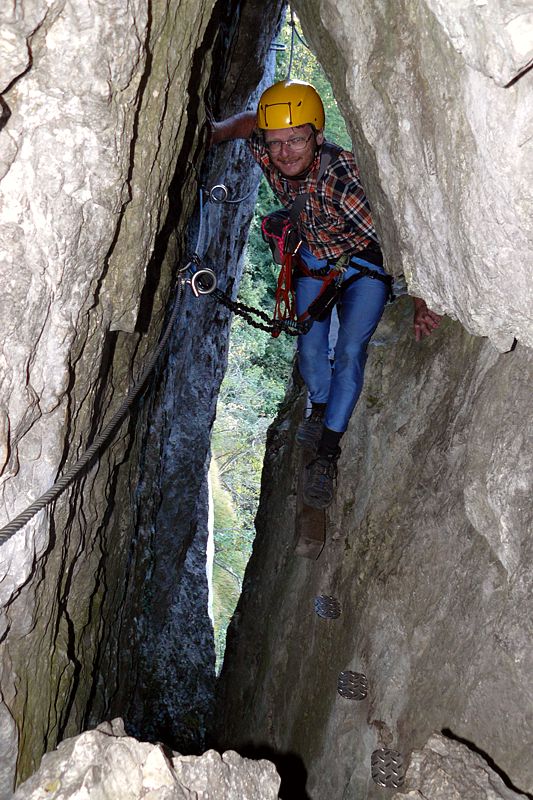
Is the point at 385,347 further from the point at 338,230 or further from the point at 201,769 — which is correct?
the point at 201,769

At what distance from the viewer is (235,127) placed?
5.03 metres

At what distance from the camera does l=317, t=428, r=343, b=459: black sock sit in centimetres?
546

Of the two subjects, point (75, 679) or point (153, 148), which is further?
point (75, 679)

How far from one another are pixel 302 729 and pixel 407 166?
14.9 ft

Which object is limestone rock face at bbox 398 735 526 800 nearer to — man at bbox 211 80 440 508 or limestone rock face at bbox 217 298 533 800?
limestone rock face at bbox 217 298 533 800

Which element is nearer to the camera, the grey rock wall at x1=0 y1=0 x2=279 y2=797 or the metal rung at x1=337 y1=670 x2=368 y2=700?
the grey rock wall at x1=0 y1=0 x2=279 y2=797

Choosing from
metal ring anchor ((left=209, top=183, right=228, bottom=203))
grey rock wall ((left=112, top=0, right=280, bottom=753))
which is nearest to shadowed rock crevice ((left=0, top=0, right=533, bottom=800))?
metal ring anchor ((left=209, top=183, right=228, bottom=203))

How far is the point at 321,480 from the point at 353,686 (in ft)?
5.37

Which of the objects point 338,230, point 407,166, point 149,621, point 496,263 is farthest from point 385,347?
point 149,621

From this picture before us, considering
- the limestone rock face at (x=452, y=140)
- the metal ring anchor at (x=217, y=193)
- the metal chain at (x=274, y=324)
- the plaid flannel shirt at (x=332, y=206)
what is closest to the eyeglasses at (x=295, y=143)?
the plaid flannel shirt at (x=332, y=206)

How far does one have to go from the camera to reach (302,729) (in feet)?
18.5

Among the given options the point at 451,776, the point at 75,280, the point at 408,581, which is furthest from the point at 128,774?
the point at 408,581

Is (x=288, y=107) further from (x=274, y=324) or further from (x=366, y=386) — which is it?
(x=366, y=386)

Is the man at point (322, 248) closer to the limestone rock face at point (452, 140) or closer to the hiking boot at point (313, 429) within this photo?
the hiking boot at point (313, 429)
